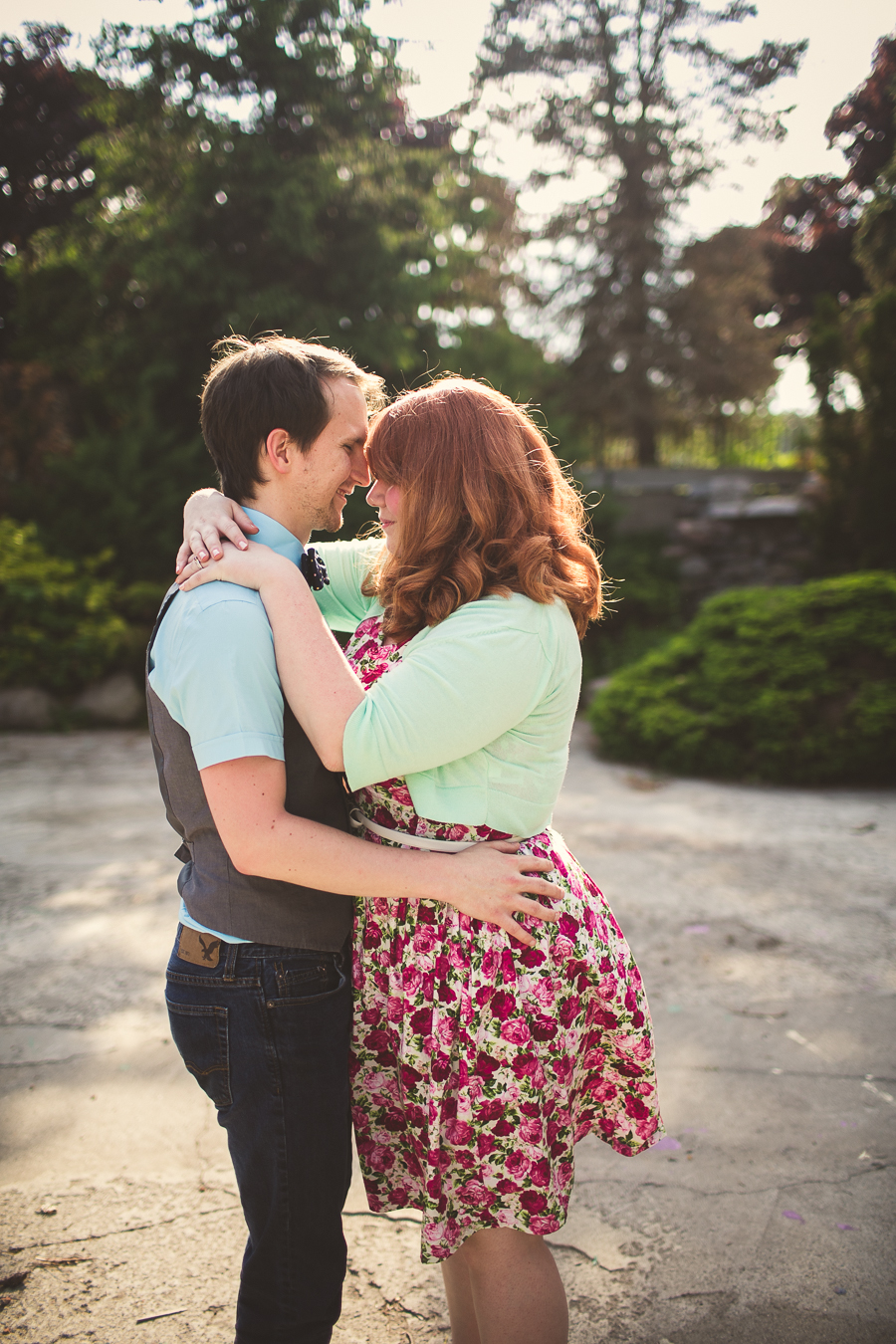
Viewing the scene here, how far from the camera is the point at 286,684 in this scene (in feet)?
4.24

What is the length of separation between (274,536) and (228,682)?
13.5 inches

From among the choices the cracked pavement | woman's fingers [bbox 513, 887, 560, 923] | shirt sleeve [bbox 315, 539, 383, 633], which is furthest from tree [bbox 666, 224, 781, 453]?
woman's fingers [bbox 513, 887, 560, 923]

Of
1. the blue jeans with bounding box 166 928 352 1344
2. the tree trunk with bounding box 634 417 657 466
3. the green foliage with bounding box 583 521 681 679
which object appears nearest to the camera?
the blue jeans with bounding box 166 928 352 1344

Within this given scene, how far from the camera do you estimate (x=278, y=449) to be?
4.80 feet

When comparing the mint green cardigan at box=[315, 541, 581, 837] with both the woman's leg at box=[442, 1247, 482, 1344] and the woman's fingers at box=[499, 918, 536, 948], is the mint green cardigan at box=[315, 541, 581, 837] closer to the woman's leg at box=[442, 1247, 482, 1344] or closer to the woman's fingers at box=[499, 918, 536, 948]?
the woman's fingers at box=[499, 918, 536, 948]

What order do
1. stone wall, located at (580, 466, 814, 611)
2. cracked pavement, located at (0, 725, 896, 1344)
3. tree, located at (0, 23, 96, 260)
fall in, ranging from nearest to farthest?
cracked pavement, located at (0, 725, 896, 1344)
stone wall, located at (580, 466, 814, 611)
tree, located at (0, 23, 96, 260)

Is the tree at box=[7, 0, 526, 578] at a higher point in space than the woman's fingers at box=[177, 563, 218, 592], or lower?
higher

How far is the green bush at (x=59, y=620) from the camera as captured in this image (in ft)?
25.3

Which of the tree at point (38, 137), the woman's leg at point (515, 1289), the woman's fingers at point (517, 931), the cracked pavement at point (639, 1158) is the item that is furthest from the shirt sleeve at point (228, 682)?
the tree at point (38, 137)

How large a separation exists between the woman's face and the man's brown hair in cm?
14

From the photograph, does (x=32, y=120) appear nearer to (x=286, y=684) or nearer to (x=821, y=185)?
(x=821, y=185)

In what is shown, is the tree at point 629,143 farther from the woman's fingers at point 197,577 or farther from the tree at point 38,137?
the woman's fingers at point 197,577

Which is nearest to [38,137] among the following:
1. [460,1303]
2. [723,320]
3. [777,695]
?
[723,320]

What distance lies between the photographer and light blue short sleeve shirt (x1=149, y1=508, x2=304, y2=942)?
124cm
